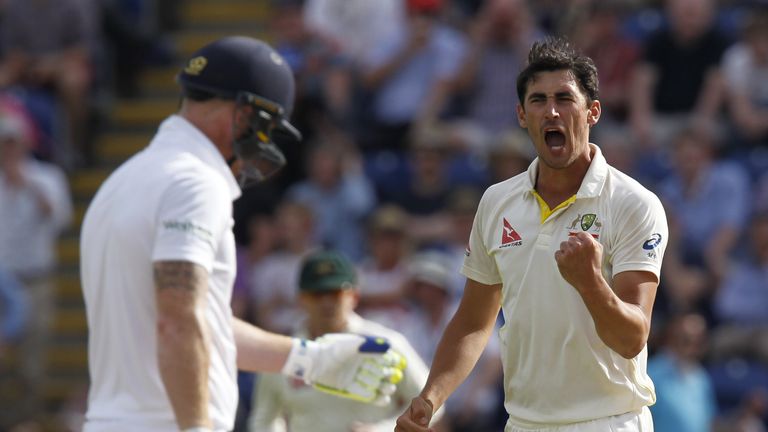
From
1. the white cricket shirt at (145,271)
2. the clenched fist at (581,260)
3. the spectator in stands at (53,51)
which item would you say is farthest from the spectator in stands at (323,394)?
the spectator in stands at (53,51)

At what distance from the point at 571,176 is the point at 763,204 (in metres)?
6.22

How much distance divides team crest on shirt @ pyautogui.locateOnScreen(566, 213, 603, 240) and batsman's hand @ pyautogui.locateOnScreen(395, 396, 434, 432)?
31.4 inches

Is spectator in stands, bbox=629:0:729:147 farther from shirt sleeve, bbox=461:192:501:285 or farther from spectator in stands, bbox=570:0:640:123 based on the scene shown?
shirt sleeve, bbox=461:192:501:285

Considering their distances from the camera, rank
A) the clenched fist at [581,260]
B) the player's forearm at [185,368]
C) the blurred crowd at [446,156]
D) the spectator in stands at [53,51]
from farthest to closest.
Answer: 1. the spectator in stands at [53,51]
2. the blurred crowd at [446,156]
3. the player's forearm at [185,368]
4. the clenched fist at [581,260]

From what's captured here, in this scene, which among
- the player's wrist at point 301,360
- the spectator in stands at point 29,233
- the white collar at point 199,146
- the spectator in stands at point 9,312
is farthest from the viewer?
the spectator in stands at point 29,233

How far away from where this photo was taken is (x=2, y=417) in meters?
11.7

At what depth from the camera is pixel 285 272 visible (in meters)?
11.2

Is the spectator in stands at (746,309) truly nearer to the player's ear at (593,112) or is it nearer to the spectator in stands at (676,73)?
the spectator in stands at (676,73)

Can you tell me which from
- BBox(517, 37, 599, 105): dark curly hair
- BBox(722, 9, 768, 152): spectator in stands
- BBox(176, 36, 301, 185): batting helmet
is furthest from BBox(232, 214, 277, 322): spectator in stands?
BBox(517, 37, 599, 105): dark curly hair

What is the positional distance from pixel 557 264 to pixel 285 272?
703cm

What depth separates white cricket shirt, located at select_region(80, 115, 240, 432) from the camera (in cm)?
476

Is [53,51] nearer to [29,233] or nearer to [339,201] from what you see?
[29,233]

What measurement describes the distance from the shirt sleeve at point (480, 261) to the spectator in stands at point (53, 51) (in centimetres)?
872

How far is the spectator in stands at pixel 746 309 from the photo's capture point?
1006 cm
